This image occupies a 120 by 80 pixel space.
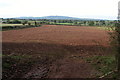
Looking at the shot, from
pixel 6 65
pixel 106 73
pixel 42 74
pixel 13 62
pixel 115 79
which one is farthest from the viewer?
pixel 13 62

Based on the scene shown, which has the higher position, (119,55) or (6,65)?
(119,55)

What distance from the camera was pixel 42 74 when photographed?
887 centimetres

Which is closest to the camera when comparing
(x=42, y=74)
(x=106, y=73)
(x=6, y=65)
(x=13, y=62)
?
(x=106, y=73)

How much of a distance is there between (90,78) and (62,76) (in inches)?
50.4

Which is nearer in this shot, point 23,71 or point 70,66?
point 23,71

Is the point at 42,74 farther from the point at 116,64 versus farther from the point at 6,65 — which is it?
the point at 116,64

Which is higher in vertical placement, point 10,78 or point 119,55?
point 119,55

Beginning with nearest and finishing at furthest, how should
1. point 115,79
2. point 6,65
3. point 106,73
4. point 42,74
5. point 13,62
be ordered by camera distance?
point 115,79
point 106,73
point 42,74
point 6,65
point 13,62

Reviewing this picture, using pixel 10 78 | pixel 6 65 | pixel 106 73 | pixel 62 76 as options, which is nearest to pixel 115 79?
pixel 106 73

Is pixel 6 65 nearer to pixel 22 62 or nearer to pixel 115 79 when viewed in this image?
pixel 22 62

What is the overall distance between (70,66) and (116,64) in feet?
8.79

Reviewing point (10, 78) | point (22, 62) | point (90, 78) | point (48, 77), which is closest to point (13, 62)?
point (22, 62)

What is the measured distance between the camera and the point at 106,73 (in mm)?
8070

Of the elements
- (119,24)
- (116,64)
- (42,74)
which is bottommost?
(42,74)
